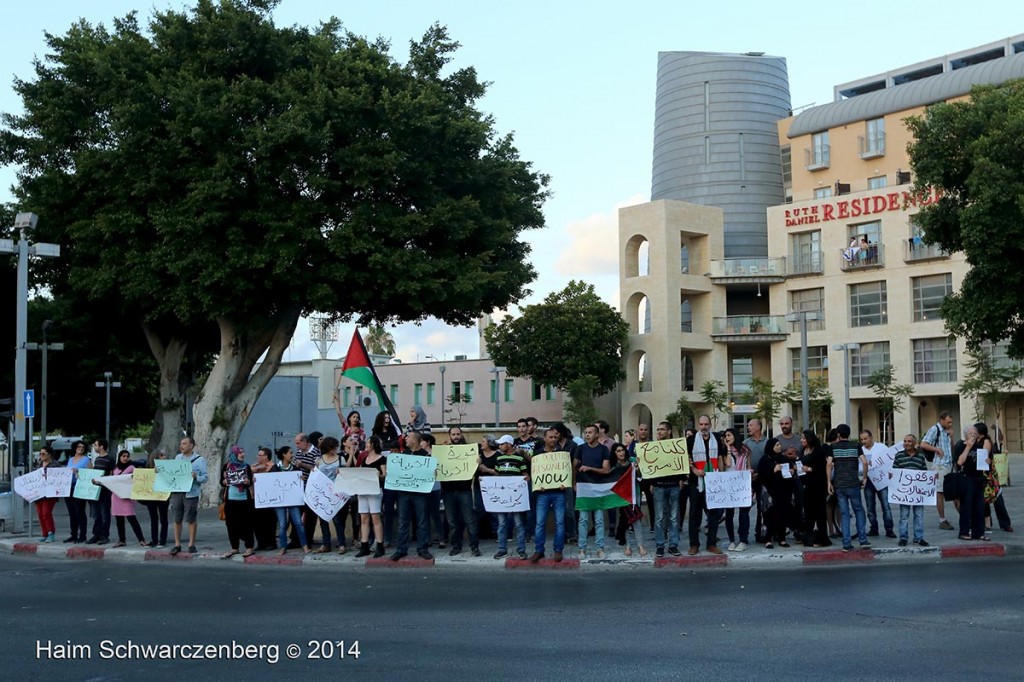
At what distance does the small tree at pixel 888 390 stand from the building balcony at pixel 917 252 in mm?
6279

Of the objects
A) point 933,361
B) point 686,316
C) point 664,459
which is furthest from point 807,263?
point 664,459

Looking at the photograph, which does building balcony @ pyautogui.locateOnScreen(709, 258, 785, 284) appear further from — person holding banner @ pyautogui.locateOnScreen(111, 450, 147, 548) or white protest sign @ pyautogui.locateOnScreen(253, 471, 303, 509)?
white protest sign @ pyautogui.locateOnScreen(253, 471, 303, 509)

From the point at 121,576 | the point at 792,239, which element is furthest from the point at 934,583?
the point at 792,239

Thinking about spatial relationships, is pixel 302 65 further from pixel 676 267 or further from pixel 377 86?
pixel 676 267

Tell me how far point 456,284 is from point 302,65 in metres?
6.96

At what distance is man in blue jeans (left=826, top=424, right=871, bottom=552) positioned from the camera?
1550 centimetres

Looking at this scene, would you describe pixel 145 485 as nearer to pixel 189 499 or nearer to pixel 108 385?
pixel 189 499

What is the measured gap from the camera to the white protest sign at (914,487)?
631 inches

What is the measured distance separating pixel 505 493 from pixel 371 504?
207 centimetres

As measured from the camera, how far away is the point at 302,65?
92.1 ft

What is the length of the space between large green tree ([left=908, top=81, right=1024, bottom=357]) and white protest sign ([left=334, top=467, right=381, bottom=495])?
13203 millimetres

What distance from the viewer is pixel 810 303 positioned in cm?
6631

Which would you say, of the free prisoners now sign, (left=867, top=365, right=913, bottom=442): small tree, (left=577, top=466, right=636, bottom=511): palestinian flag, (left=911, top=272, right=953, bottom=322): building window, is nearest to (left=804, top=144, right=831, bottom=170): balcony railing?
the free prisoners now sign

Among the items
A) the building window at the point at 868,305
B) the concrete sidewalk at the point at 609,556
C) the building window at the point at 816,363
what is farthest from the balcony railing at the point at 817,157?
the concrete sidewalk at the point at 609,556
